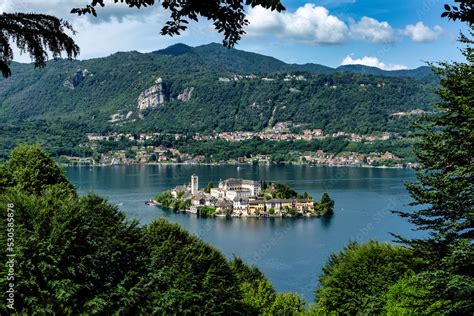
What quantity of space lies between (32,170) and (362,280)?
774 centimetres

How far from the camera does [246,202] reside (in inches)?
1898

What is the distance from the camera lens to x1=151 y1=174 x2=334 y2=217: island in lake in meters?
45.2

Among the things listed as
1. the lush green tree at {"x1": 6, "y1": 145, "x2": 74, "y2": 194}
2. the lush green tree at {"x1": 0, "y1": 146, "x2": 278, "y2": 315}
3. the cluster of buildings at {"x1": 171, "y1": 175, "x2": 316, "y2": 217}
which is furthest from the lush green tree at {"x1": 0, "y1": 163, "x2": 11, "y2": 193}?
the cluster of buildings at {"x1": 171, "y1": 175, "x2": 316, "y2": 217}

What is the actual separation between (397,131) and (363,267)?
11574cm

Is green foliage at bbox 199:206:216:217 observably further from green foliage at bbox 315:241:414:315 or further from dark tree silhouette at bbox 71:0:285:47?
dark tree silhouette at bbox 71:0:285:47

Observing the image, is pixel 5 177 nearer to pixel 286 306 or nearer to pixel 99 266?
pixel 99 266

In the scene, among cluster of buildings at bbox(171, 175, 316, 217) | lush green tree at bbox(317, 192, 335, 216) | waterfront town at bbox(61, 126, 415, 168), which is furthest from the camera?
waterfront town at bbox(61, 126, 415, 168)

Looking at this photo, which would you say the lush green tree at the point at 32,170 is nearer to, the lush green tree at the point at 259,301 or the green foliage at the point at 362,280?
the lush green tree at the point at 259,301

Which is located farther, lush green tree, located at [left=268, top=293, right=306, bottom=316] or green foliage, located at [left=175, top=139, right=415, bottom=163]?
green foliage, located at [left=175, top=139, right=415, bottom=163]

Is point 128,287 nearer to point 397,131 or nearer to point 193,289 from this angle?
point 193,289

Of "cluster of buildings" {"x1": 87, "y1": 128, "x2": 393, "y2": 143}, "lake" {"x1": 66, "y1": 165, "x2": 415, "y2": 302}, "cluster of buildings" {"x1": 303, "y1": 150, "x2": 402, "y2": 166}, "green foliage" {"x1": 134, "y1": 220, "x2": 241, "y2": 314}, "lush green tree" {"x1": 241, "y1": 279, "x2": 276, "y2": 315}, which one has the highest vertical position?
"cluster of buildings" {"x1": 87, "y1": 128, "x2": 393, "y2": 143}

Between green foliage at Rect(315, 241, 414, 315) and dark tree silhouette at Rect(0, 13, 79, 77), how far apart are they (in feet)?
32.9

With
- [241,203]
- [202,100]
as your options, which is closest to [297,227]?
[241,203]

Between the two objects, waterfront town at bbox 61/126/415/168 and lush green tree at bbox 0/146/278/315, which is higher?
waterfront town at bbox 61/126/415/168
